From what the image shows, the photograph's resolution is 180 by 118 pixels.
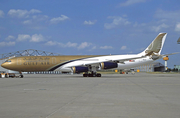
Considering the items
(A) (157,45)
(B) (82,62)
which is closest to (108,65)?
(B) (82,62)

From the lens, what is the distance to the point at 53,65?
128ft

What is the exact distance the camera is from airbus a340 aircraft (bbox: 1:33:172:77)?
38625 millimetres

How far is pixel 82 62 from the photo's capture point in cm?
4056

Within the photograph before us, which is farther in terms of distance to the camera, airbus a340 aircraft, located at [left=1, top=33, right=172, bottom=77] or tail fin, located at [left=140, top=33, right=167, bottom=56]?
tail fin, located at [left=140, top=33, right=167, bottom=56]

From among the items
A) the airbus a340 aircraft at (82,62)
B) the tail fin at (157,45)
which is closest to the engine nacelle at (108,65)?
the airbus a340 aircraft at (82,62)

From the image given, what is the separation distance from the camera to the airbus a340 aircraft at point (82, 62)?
38625mm

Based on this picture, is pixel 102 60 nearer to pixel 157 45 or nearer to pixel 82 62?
pixel 82 62

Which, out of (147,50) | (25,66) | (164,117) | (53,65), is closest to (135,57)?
(147,50)

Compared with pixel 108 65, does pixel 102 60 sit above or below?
above

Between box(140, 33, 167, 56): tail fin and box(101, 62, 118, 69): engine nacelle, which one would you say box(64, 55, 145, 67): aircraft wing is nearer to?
box(101, 62, 118, 69): engine nacelle

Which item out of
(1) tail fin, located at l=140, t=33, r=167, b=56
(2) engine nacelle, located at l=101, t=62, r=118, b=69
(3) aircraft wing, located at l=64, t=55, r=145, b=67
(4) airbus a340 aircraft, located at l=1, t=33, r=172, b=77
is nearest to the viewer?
(2) engine nacelle, located at l=101, t=62, r=118, b=69

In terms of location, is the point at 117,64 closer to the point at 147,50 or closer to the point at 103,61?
the point at 103,61

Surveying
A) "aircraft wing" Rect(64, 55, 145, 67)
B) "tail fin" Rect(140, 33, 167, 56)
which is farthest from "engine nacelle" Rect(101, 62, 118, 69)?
"tail fin" Rect(140, 33, 167, 56)

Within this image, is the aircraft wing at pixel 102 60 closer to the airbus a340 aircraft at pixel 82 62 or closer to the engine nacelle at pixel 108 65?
the airbus a340 aircraft at pixel 82 62
